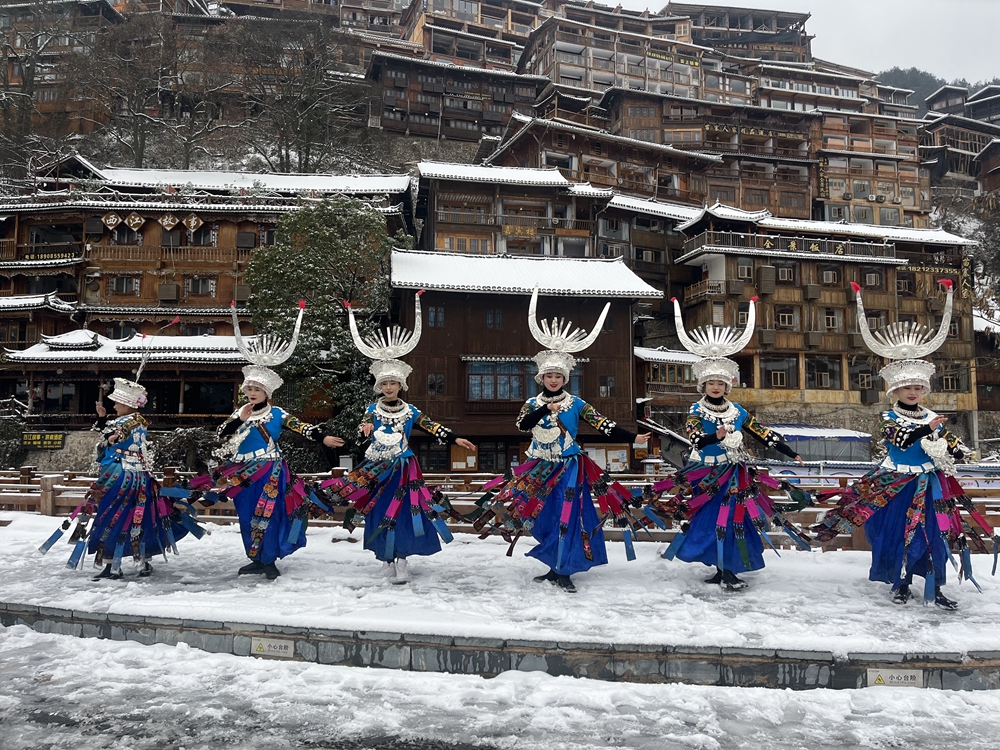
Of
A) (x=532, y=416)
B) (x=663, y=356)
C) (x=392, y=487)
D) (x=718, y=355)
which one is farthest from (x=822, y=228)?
(x=392, y=487)

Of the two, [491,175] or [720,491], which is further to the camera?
[491,175]

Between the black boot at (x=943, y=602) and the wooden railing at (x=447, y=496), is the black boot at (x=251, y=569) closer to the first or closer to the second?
the wooden railing at (x=447, y=496)

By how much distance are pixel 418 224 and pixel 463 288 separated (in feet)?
55.3

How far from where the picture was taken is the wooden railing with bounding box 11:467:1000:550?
341 inches

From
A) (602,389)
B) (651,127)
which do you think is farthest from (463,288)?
(651,127)

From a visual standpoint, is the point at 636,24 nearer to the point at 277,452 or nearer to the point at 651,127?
the point at 651,127

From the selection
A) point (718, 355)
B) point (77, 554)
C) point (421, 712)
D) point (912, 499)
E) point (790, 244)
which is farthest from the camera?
point (790, 244)

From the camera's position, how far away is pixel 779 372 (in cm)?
3278

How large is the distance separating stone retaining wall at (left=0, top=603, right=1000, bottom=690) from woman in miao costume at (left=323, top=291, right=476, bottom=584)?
5.16 feet

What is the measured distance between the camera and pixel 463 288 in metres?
22.8

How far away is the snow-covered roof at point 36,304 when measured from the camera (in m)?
26.9

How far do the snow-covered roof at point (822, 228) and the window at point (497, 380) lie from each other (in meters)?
15.7

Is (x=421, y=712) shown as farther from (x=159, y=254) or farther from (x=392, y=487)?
(x=159, y=254)

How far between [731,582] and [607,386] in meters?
18.6
